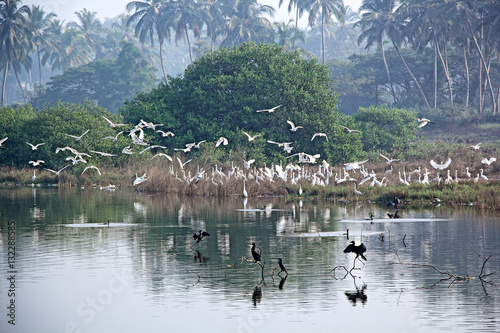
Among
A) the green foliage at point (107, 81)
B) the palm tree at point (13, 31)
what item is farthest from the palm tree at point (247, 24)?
the palm tree at point (13, 31)

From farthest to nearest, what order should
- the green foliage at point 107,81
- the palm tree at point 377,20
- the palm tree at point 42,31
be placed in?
the palm tree at point 42,31, the green foliage at point 107,81, the palm tree at point 377,20

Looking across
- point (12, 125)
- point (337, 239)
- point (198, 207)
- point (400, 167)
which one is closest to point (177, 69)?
point (12, 125)

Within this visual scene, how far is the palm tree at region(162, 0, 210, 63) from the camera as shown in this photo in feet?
271

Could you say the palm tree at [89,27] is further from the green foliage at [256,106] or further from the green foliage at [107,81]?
the green foliage at [256,106]

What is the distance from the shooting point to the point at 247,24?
3324 inches

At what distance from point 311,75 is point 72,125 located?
15.2m

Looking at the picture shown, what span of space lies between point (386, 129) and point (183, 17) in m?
42.9

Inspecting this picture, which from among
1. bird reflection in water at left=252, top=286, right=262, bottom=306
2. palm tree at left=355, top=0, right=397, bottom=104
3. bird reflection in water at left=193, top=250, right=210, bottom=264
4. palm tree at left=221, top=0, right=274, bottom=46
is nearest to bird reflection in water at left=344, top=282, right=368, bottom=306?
bird reflection in water at left=252, top=286, right=262, bottom=306

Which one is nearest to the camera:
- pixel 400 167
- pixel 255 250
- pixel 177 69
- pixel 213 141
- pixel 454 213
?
pixel 255 250

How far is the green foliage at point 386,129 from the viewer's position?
152ft

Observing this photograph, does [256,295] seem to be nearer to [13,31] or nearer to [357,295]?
[357,295]

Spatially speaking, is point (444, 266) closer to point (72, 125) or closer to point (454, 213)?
point (454, 213)

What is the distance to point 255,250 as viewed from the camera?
14094mm

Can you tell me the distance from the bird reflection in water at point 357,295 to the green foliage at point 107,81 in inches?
2767
